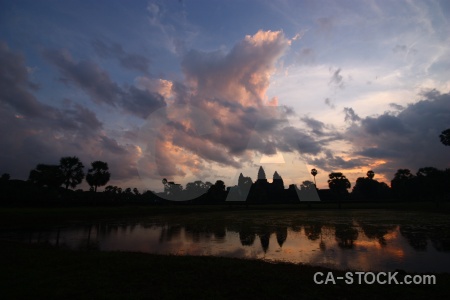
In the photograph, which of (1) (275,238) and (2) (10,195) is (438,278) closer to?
(1) (275,238)

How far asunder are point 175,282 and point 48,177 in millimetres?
88274

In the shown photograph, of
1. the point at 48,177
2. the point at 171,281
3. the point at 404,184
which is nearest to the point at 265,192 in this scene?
the point at 404,184

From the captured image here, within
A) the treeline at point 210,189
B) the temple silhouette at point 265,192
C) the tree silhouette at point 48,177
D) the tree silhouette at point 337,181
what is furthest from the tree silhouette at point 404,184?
the tree silhouette at point 48,177

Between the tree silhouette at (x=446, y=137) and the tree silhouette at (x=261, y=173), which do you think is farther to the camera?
the tree silhouette at (x=261, y=173)

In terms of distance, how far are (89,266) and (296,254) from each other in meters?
11.3

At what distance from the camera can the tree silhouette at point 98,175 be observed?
88.4 metres

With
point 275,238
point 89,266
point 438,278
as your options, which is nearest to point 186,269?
point 89,266

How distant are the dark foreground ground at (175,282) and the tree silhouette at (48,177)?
80761 millimetres

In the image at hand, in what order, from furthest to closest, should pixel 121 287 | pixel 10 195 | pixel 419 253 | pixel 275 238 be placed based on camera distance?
pixel 10 195, pixel 275 238, pixel 419 253, pixel 121 287

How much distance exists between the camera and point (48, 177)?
259ft

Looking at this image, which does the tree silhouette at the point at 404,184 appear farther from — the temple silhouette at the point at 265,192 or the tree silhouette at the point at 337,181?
the temple silhouette at the point at 265,192

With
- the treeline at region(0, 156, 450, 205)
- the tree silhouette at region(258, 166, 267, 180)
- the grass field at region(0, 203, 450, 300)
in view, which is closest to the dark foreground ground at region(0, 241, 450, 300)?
the grass field at region(0, 203, 450, 300)

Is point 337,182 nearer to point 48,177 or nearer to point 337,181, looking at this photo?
point 337,181

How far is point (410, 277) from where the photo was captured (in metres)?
9.29
